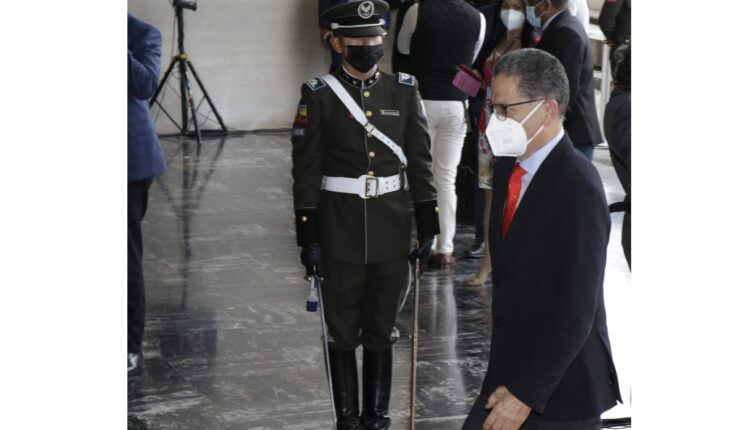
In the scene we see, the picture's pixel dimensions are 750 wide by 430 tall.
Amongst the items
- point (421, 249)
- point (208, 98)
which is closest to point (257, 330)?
point (421, 249)

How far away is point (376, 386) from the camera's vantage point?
4703 mm

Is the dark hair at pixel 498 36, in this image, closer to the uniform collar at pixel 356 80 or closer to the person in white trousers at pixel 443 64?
the person in white trousers at pixel 443 64

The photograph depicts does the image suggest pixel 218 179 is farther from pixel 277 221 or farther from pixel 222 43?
pixel 222 43

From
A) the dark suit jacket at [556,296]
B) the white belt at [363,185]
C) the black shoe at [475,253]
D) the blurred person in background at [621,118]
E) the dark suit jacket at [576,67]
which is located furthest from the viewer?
the black shoe at [475,253]

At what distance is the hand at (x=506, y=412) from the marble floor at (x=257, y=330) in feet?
6.05

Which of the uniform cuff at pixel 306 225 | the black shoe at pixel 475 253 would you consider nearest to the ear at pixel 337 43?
the uniform cuff at pixel 306 225

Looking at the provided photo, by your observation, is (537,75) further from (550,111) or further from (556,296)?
(556,296)

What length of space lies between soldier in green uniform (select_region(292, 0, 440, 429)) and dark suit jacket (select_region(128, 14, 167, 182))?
0.88 metres

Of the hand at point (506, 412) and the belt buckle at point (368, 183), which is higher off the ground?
the belt buckle at point (368, 183)

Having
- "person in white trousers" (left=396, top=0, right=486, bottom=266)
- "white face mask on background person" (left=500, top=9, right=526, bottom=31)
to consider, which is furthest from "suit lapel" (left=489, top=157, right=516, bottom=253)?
"person in white trousers" (left=396, top=0, right=486, bottom=266)

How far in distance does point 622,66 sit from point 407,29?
3439 millimetres

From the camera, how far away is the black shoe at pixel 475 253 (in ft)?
24.4
